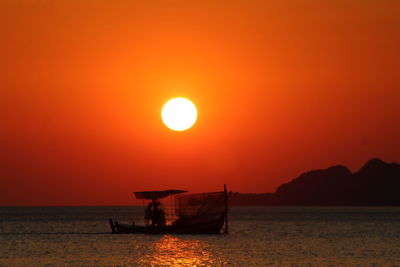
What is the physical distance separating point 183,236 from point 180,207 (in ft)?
19.3

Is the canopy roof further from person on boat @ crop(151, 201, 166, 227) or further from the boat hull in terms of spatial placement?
the boat hull

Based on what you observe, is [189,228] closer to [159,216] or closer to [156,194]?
[159,216]

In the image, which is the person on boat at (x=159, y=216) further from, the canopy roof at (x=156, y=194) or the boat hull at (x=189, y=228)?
the canopy roof at (x=156, y=194)

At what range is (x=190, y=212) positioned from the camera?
83.2 m

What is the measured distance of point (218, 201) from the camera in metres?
81.6

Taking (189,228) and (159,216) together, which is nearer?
(159,216)

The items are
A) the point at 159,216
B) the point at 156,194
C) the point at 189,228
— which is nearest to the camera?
the point at 156,194

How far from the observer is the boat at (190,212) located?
264ft

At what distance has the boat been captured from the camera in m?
80.4

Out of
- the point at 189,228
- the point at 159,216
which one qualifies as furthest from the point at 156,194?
the point at 189,228

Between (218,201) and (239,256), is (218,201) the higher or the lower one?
the higher one

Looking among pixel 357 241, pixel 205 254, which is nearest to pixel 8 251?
pixel 205 254

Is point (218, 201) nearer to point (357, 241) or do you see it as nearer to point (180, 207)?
point (180, 207)

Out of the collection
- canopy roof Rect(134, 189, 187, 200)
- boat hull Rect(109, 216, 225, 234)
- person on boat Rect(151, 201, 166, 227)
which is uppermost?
canopy roof Rect(134, 189, 187, 200)
